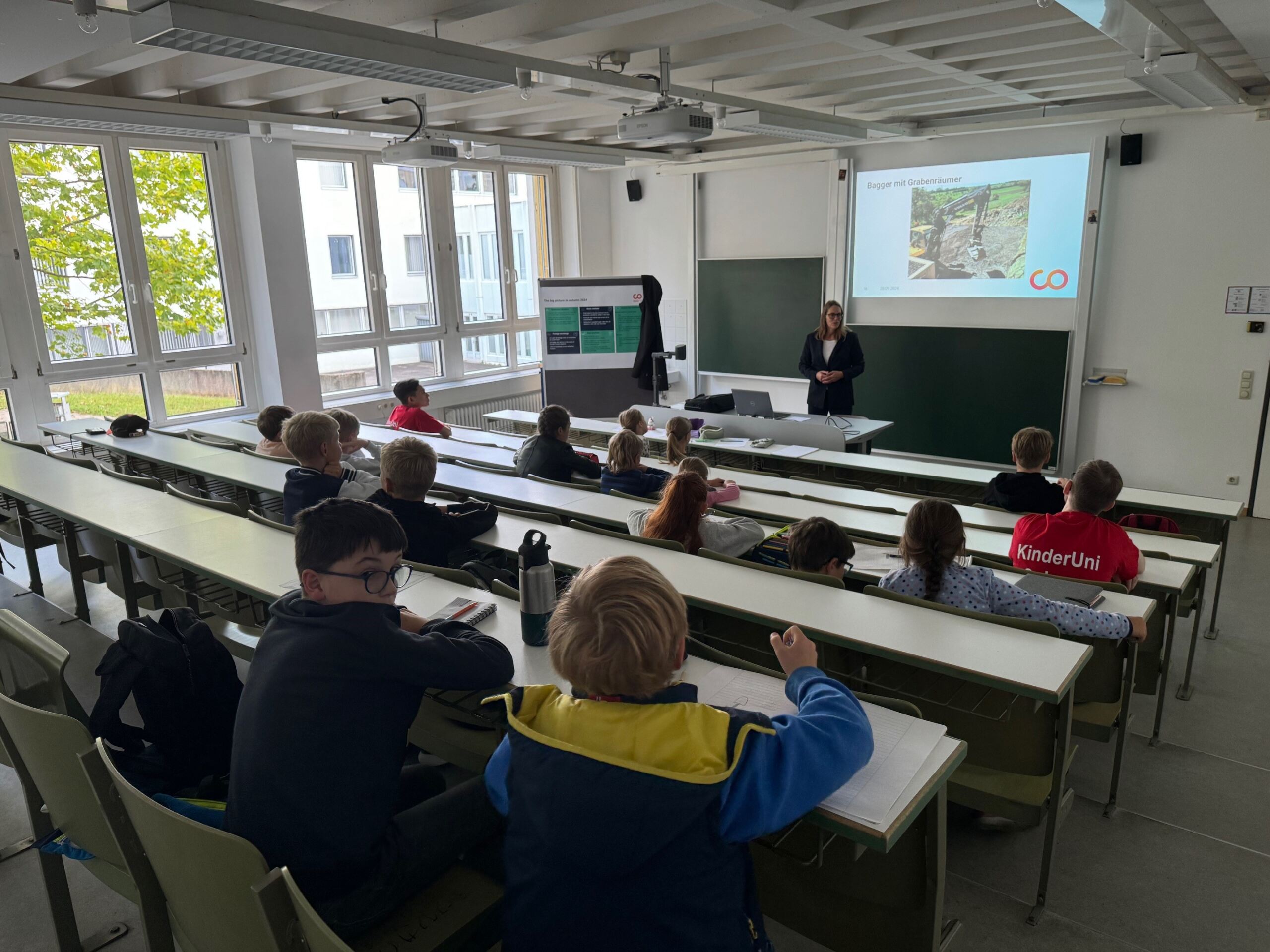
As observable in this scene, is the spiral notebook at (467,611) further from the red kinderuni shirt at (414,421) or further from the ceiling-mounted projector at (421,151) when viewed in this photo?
the red kinderuni shirt at (414,421)

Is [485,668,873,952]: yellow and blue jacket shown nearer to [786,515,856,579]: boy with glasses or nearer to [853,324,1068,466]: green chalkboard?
[786,515,856,579]: boy with glasses

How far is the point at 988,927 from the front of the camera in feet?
7.65

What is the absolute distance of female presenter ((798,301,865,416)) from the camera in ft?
22.1

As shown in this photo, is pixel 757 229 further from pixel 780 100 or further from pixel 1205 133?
pixel 1205 133

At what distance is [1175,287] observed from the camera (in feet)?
21.7

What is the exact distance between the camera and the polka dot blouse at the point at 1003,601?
2469 millimetres

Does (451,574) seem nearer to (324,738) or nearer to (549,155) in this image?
(324,738)

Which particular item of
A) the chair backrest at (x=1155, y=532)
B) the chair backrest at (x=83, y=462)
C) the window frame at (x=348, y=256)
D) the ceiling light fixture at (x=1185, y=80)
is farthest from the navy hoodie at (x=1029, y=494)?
the window frame at (x=348, y=256)

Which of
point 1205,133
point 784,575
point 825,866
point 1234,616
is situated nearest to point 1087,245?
point 1205,133

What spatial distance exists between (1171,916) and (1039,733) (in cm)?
75

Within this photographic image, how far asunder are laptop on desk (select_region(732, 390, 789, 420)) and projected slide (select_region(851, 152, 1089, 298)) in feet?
8.34

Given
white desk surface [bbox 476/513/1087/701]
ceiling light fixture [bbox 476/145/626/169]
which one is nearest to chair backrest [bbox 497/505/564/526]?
white desk surface [bbox 476/513/1087/701]

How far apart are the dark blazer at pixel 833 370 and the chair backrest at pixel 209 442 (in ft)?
14.1

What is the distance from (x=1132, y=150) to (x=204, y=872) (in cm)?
756
